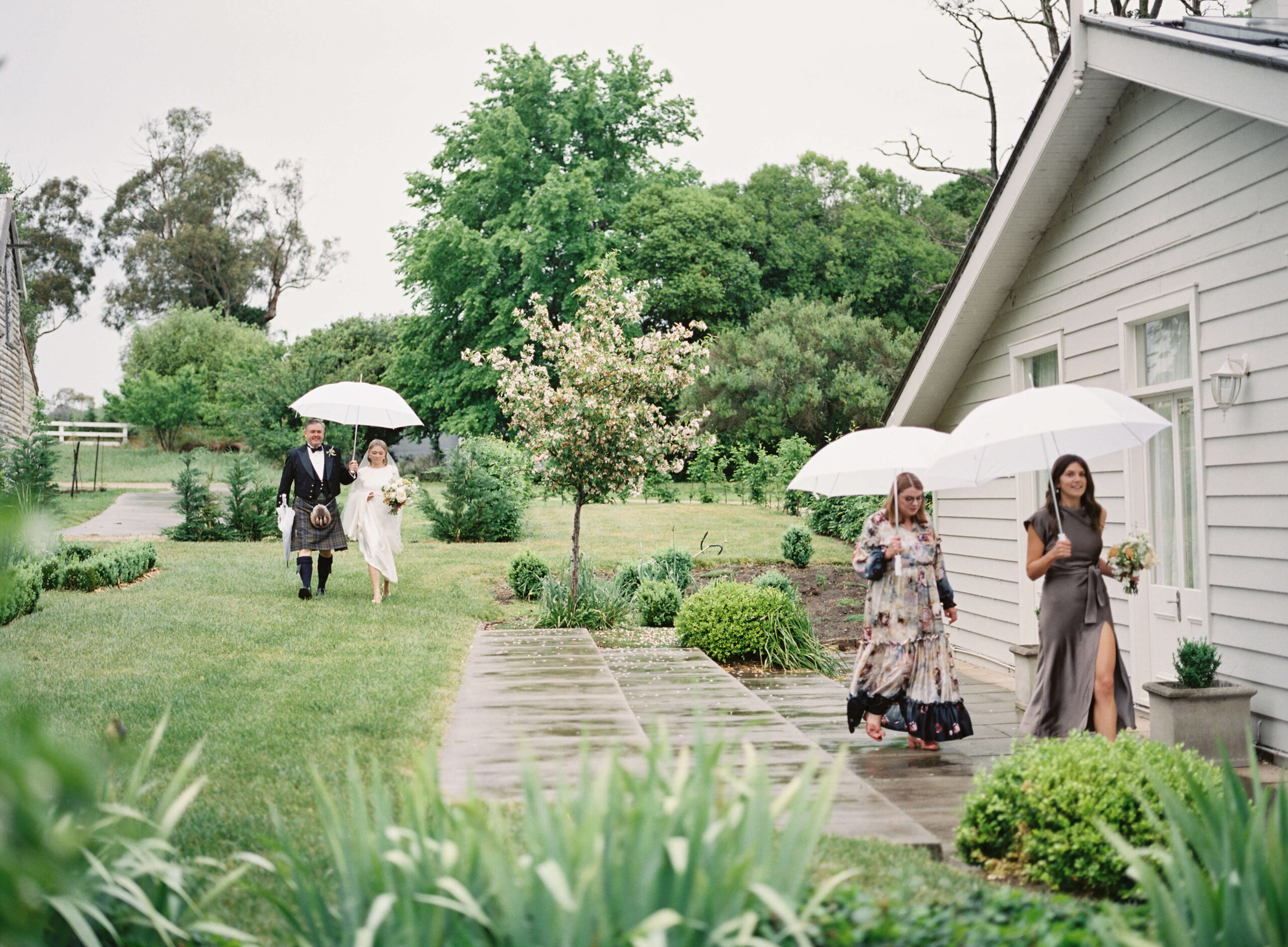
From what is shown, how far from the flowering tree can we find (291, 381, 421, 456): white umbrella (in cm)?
135

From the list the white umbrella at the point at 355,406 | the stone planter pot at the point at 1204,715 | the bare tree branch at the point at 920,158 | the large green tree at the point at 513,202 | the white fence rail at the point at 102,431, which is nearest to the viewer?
the stone planter pot at the point at 1204,715

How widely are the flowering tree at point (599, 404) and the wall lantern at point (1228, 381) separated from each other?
591cm

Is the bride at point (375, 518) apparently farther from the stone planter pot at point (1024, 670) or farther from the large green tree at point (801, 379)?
the large green tree at point (801, 379)

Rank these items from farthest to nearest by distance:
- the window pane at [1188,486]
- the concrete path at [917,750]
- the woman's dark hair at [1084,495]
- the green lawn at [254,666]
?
the window pane at [1188,486] < the woman's dark hair at [1084,495] < the concrete path at [917,750] < the green lawn at [254,666]

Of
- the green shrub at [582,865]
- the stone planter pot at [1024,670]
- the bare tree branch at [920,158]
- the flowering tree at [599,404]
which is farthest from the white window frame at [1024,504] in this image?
the bare tree branch at [920,158]

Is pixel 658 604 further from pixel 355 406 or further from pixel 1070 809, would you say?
pixel 1070 809

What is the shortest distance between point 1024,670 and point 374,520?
756 cm

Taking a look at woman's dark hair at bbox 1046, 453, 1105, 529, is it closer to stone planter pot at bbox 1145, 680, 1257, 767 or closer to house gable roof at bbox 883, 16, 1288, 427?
stone planter pot at bbox 1145, 680, 1257, 767

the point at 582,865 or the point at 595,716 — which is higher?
the point at 582,865

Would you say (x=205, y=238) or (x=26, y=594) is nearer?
(x=26, y=594)

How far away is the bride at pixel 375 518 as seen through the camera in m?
12.2

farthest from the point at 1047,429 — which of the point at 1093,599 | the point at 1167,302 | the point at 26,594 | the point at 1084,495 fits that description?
the point at 26,594

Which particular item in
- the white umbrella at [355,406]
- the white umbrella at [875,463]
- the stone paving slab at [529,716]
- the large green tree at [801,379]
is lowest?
the stone paving slab at [529,716]

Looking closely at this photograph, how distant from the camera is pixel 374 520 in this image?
Result: 12.2 meters
